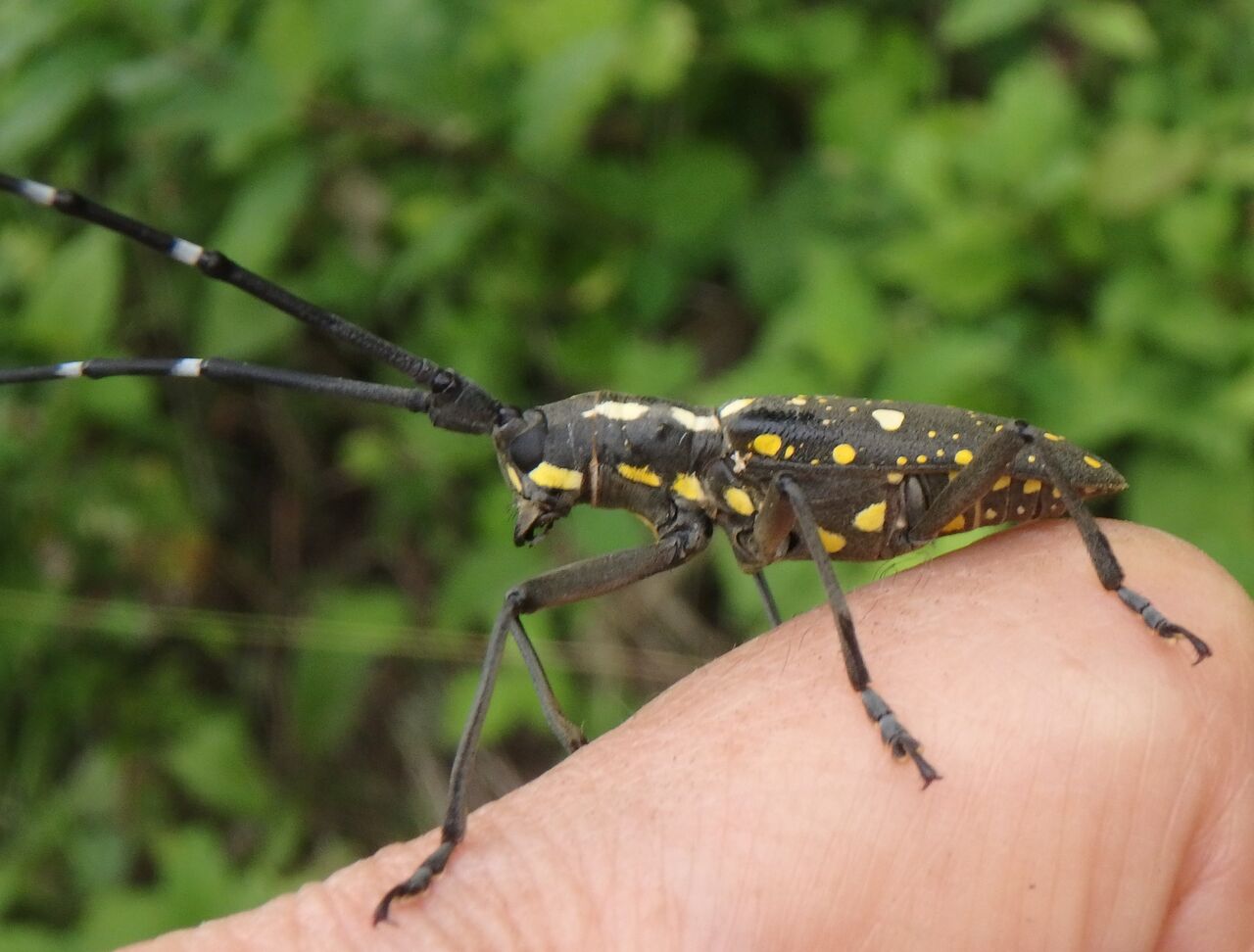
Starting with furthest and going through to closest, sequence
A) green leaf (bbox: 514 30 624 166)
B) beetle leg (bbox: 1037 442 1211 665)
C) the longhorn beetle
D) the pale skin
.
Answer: green leaf (bbox: 514 30 624 166)
the longhorn beetle
beetle leg (bbox: 1037 442 1211 665)
the pale skin

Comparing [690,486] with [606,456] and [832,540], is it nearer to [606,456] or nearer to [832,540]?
[606,456]

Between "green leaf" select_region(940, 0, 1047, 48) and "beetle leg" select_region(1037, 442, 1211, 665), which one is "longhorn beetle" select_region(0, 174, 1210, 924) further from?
"green leaf" select_region(940, 0, 1047, 48)

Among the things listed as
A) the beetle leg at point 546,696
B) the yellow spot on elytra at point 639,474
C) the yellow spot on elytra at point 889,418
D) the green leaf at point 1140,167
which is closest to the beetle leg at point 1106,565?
the yellow spot on elytra at point 889,418

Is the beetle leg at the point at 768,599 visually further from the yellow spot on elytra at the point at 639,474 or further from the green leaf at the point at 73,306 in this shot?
the green leaf at the point at 73,306

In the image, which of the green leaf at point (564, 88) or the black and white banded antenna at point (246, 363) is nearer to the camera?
the black and white banded antenna at point (246, 363)

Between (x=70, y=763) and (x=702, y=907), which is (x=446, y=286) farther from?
(x=702, y=907)

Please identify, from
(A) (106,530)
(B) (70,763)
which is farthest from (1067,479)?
(B) (70,763)

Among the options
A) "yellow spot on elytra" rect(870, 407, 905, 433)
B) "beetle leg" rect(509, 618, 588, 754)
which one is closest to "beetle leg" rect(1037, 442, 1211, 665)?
"yellow spot on elytra" rect(870, 407, 905, 433)
